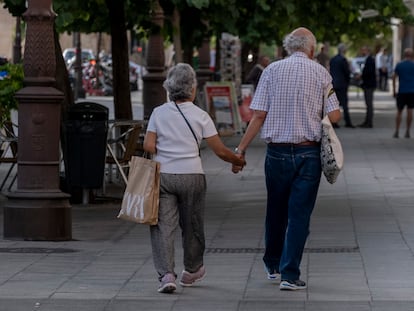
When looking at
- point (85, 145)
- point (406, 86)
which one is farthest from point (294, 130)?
point (406, 86)

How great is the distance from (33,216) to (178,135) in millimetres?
3211

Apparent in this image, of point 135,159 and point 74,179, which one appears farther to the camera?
point 74,179

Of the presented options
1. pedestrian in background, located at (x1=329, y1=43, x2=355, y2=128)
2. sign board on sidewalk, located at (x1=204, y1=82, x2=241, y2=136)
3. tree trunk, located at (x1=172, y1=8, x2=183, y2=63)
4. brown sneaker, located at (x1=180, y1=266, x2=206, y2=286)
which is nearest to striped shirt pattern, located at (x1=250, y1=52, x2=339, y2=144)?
brown sneaker, located at (x1=180, y1=266, x2=206, y2=286)

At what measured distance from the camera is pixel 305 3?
17.6 m

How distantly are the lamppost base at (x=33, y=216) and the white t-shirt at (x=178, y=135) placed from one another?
306cm

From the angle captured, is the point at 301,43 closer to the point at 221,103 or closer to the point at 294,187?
the point at 294,187

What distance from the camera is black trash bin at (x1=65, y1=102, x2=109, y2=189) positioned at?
559 inches

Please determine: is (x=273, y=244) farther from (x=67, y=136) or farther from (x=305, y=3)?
(x=305, y=3)

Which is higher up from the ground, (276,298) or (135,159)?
(135,159)

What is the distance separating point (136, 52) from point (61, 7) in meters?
57.1

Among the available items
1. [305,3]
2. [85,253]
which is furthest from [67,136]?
[305,3]

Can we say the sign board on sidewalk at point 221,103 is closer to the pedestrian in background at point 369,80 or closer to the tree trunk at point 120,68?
the pedestrian in background at point 369,80

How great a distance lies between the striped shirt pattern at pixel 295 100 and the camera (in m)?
8.85

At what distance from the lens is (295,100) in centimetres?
885
